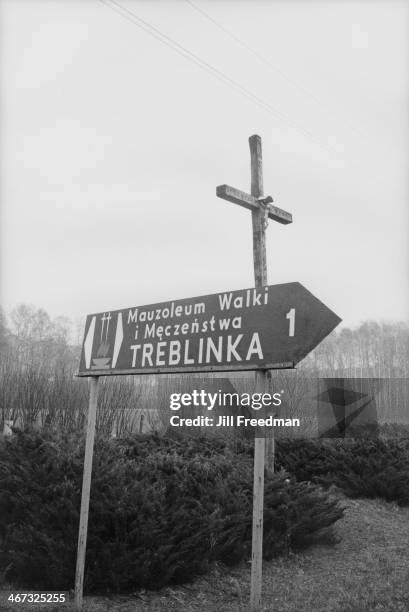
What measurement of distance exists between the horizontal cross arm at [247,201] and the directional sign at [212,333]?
11.5 feet

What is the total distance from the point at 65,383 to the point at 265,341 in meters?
10.2

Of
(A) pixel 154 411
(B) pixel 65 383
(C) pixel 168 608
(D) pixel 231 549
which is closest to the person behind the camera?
(C) pixel 168 608

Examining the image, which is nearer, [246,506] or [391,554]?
[246,506]

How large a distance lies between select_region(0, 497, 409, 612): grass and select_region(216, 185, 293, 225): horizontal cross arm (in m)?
4.61

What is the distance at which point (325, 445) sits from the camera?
9648 mm

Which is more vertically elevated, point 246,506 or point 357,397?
point 357,397

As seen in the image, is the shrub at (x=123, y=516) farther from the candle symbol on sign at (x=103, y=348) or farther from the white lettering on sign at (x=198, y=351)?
the white lettering on sign at (x=198, y=351)

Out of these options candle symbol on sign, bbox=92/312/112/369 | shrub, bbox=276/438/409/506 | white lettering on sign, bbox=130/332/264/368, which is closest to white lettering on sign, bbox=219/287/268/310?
white lettering on sign, bbox=130/332/264/368

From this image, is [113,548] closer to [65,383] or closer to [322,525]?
[322,525]

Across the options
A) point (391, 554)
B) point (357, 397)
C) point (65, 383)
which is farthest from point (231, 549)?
point (357, 397)

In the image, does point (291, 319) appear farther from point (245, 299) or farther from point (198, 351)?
point (198, 351)

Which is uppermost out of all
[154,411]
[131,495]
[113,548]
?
[154,411]

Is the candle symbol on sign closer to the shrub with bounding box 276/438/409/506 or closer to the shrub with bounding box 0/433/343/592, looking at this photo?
the shrub with bounding box 0/433/343/592

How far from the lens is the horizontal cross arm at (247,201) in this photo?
8.29m
